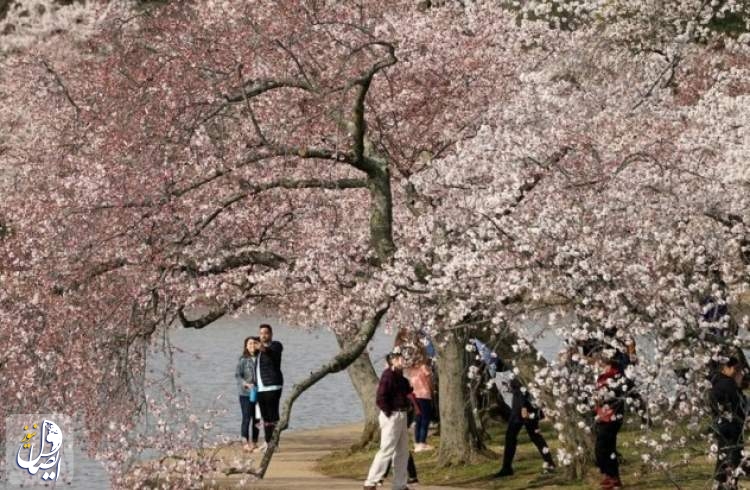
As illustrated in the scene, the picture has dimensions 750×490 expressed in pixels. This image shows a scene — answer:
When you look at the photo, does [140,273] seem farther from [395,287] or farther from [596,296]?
[596,296]

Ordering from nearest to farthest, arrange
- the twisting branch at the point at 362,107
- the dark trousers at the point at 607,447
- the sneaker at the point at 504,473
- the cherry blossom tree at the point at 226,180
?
1. the twisting branch at the point at 362,107
2. the cherry blossom tree at the point at 226,180
3. the dark trousers at the point at 607,447
4. the sneaker at the point at 504,473

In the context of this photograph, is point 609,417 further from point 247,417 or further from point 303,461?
point 247,417

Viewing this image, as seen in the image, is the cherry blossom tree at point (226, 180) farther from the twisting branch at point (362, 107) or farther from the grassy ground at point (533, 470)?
the grassy ground at point (533, 470)

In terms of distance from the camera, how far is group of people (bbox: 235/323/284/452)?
60.8ft

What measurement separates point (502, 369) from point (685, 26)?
21.4 feet

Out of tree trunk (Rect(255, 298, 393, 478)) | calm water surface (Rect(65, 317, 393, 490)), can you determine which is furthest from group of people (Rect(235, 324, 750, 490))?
tree trunk (Rect(255, 298, 393, 478))

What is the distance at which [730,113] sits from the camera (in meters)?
16.4

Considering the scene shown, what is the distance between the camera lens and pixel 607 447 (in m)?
14.3

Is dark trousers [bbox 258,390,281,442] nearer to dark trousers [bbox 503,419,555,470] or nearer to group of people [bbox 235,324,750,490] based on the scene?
group of people [bbox 235,324,750,490]

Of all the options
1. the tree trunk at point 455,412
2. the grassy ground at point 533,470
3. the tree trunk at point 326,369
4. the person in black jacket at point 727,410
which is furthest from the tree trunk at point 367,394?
the person in black jacket at point 727,410

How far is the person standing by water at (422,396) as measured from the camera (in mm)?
18219

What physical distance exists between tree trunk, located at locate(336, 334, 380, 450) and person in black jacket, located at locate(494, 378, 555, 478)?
3779 mm

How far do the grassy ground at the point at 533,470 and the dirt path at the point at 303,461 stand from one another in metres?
0.32

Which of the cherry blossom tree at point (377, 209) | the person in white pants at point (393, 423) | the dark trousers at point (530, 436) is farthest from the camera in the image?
the dark trousers at point (530, 436)
